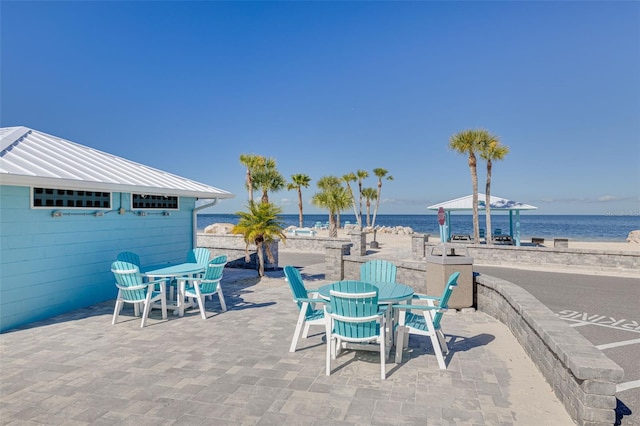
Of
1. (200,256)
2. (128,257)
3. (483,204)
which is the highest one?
(483,204)

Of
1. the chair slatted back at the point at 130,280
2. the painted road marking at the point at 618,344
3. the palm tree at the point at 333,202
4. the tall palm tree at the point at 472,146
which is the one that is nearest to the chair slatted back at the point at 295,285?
the chair slatted back at the point at 130,280

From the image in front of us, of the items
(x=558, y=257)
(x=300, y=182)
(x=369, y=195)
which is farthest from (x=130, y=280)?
(x=369, y=195)

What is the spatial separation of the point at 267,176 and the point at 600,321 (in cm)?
2164

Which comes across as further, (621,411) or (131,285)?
(131,285)

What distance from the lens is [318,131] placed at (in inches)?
1351

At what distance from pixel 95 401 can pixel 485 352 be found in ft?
15.3

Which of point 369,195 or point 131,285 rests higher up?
point 369,195

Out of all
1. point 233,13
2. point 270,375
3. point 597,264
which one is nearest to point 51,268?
point 270,375

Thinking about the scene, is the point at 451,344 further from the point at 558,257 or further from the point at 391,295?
the point at 558,257

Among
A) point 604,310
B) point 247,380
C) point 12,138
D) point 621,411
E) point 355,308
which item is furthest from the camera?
point 12,138

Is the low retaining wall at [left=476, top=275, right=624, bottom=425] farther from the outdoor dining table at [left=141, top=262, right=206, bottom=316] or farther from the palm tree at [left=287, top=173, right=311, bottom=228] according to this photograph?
the palm tree at [left=287, top=173, right=311, bottom=228]

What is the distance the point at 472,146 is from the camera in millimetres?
17469

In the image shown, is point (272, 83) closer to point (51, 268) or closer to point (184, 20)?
point (184, 20)

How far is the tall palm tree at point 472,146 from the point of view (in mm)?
17359
